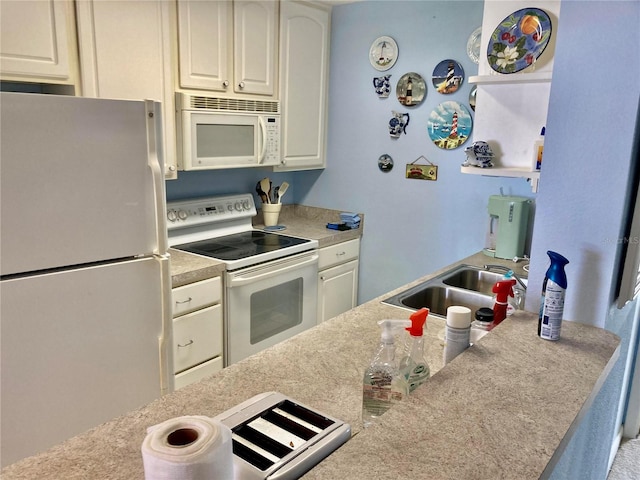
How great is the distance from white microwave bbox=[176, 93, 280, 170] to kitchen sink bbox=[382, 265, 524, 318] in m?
1.34

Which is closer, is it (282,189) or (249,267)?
(249,267)

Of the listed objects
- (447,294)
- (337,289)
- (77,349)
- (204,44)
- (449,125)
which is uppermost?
(204,44)

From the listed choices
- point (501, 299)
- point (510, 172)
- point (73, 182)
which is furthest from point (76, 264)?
point (510, 172)

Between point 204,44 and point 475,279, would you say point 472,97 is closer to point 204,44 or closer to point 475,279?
point 475,279

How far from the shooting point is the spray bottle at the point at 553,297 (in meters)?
1.27

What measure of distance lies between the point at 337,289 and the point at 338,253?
256 millimetres

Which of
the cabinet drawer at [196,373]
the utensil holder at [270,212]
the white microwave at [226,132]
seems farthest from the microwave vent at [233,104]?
the cabinet drawer at [196,373]

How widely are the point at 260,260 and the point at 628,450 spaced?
84.3 inches

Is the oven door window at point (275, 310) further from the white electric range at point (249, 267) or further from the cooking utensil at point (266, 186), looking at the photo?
the cooking utensil at point (266, 186)

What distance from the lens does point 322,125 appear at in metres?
3.50

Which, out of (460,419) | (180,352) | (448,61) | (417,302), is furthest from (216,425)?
(448,61)

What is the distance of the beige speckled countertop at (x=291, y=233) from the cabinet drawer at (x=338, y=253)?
0.03 metres

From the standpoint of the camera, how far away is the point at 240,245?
296 centimetres

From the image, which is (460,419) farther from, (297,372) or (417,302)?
(417,302)
